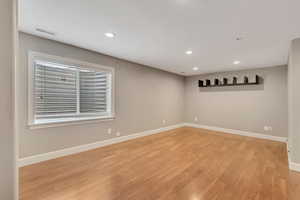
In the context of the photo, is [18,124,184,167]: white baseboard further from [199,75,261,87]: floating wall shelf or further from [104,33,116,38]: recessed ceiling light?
[199,75,261,87]: floating wall shelf

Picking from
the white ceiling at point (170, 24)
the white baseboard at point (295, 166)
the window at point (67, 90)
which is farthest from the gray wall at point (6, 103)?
the white baseboard at point (295, 166)

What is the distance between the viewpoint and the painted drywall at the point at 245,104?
4.31 meters

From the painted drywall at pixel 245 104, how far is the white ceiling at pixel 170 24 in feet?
5.07

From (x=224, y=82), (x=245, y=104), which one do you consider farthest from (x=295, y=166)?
(x=224, y=82)

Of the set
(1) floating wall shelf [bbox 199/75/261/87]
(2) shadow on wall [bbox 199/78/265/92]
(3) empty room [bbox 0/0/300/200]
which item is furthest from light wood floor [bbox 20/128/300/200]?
(1) floating wall shelf [bbox 199/75/261/87]

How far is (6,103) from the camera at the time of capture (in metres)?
0.96

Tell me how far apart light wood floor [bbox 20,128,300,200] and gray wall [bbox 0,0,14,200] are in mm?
1015

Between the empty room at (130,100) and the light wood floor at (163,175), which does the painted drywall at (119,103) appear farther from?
the light wood floor at (163,175)

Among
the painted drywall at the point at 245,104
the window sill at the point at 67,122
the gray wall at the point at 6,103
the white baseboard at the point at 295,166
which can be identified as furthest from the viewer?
the painted drywall at the point at 245,104

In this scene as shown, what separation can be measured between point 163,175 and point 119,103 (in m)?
2.29

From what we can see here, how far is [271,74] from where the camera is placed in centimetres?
445

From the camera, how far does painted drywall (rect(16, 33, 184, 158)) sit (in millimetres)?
2518

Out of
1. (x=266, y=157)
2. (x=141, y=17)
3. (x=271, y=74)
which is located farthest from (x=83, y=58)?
(x=271, y=74)

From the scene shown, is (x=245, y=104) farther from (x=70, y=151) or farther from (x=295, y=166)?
(x=70, y=151)
